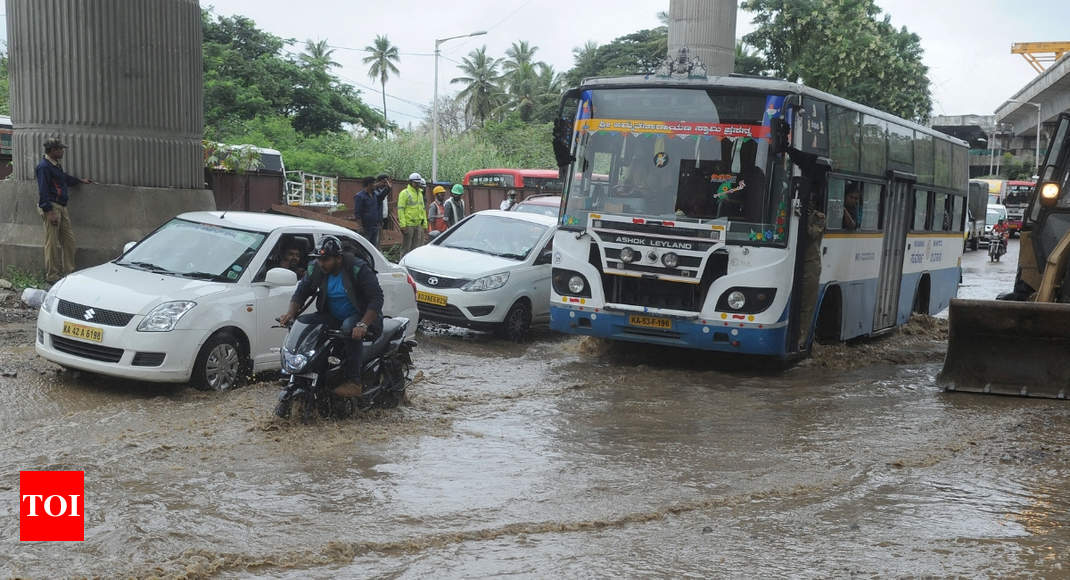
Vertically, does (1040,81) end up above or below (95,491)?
above

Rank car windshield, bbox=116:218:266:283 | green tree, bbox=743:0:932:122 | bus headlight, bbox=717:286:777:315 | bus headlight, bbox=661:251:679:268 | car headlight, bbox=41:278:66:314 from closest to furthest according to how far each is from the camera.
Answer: car headlight, bbox=41:278:66:314 → car windshield, bbox=116:218:266:283 → bus headlight, bbox=717:286:777:315 → bus headlight, bbox=661:251:679:268 → green tree, bbox=743:0:932:122

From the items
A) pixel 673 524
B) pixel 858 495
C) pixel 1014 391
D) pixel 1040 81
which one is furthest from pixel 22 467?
pixel 1040 81

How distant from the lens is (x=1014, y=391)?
10.2 metres

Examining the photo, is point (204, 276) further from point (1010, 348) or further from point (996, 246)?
point (996, 246)

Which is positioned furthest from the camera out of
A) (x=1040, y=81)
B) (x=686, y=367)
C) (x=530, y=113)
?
(x=530, y=113)

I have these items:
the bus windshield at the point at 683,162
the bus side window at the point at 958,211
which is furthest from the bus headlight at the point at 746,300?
the bus side window at the point at 958,211

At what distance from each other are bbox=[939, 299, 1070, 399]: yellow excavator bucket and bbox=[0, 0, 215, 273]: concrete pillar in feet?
34.0

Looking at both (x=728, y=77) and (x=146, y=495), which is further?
(x=728, y=77)

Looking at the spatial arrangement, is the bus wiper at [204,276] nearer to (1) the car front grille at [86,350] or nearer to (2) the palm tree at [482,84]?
(1) the car front grille at [86,350]

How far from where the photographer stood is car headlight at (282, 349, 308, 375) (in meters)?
7.86

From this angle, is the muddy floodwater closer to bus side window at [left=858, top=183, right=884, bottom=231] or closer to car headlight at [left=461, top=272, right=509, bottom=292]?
car headlight at [left=461, top=272, right=509, bottom=292]

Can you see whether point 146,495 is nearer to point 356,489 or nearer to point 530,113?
point 356,489

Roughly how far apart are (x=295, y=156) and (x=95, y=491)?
3917 cm

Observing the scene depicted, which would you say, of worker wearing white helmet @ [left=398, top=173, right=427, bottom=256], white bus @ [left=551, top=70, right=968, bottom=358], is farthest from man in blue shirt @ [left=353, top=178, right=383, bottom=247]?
white bus @ [left=551, top=70, right=968, bottom=358]
